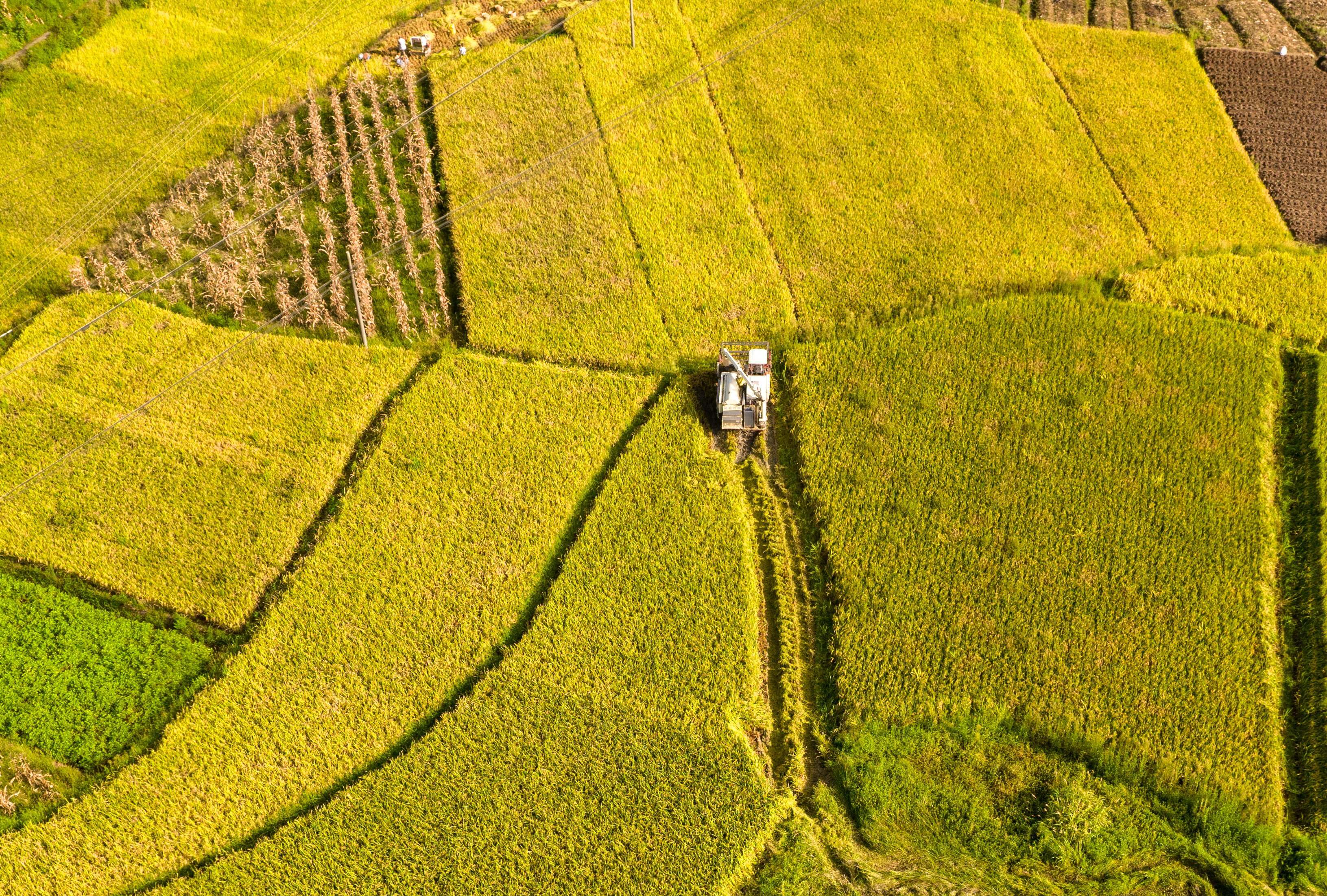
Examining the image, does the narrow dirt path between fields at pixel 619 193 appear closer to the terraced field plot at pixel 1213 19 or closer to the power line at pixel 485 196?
the power line at pixel 485 196

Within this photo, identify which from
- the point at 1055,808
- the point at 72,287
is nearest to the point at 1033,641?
the point at 1055,808

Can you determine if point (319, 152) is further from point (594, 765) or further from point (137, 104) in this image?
point (594, 765)

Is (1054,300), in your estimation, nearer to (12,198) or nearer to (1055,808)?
(1055,808)

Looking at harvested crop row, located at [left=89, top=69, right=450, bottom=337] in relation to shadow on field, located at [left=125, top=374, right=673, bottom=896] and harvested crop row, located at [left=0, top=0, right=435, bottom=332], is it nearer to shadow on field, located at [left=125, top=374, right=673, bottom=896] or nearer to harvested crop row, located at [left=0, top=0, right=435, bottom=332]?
harvested crop row, located at [left=0, top=0, right=435, bottom=332]

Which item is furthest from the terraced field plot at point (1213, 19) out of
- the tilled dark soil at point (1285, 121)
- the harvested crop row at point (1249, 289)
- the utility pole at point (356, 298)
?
the utility pole at point (356, 298)

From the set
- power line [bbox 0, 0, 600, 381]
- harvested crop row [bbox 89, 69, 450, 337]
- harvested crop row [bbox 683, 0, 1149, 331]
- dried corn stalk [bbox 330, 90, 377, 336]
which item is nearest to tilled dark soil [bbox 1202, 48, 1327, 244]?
harvested crop row [bbox 683, 0, 1149, 331]

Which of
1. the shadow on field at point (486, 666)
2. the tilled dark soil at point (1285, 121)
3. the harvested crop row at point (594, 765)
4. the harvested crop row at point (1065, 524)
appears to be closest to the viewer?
the harvested crop row at point (594, 765)
